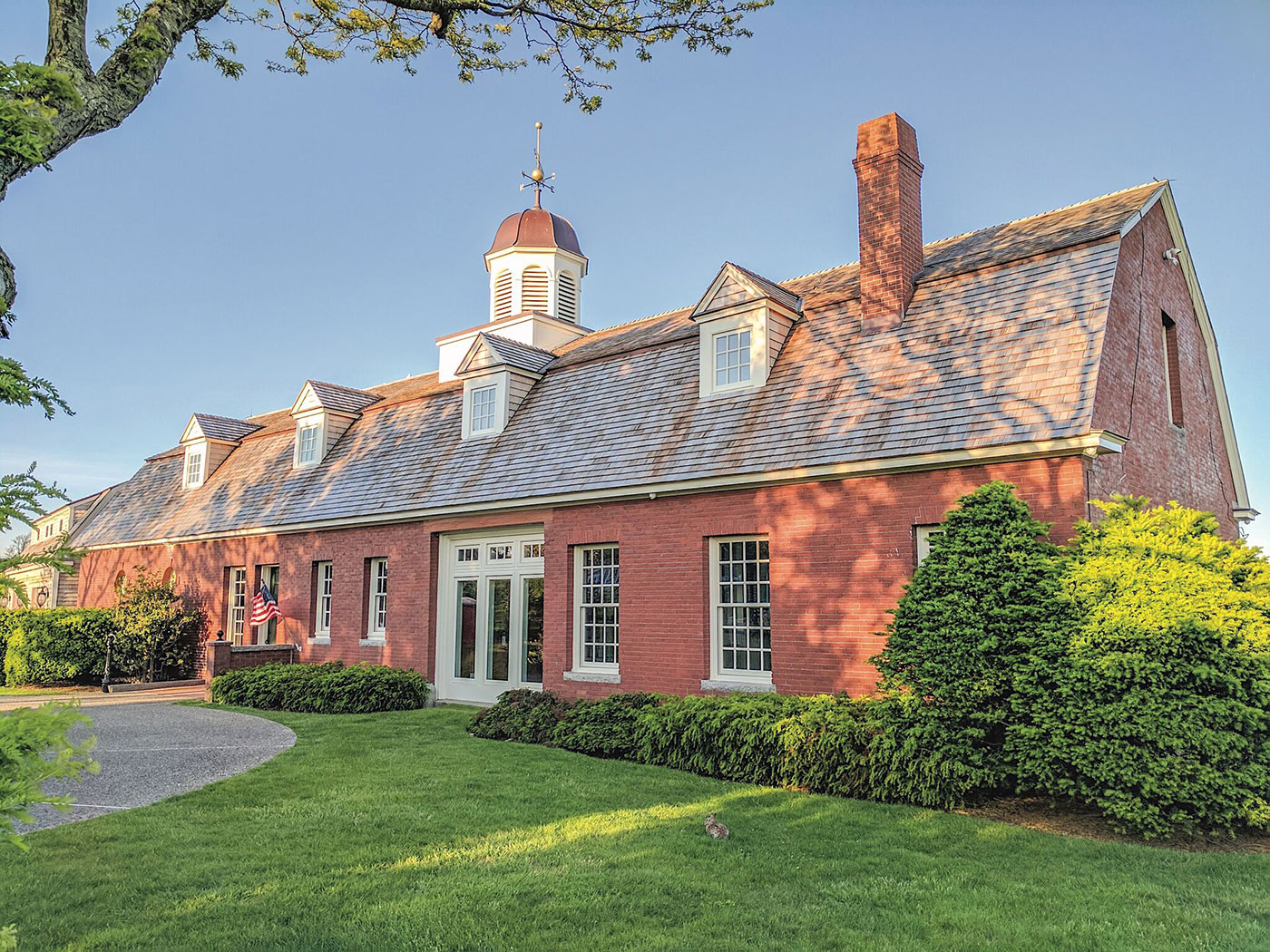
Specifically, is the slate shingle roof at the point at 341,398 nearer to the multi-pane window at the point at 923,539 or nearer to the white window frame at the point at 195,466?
the white window frame at the point at 195,466

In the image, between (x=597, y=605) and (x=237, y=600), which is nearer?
(x=597, y=605)

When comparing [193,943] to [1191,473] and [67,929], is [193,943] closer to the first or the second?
[67,929]

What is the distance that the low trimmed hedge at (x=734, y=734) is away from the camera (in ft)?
30.5

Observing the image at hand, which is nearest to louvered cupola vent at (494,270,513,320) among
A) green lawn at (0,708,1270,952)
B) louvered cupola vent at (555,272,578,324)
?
louvered cupola vent at (555,272,578,324)

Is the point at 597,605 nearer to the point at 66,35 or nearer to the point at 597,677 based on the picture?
the point at 597,677

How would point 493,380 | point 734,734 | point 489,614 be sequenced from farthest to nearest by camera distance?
point 493,380
point 489,614
point 734,734

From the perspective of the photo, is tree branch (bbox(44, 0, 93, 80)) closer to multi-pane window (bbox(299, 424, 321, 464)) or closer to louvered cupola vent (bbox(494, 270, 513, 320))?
multi-pane window (bbox(299, 424, 321, 464))

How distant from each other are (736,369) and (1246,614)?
26.9 ft

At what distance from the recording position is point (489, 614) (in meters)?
16.5

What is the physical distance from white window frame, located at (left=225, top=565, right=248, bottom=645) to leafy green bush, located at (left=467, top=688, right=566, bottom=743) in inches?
445

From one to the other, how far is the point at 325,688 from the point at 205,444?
13.4 metres

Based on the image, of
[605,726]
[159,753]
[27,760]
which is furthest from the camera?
[605,726]

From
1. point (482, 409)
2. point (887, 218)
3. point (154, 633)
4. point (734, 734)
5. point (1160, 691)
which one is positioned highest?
point (887, 218)

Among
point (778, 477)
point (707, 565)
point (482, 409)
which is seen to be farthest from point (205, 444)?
point (778, 477)
